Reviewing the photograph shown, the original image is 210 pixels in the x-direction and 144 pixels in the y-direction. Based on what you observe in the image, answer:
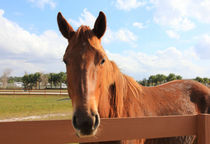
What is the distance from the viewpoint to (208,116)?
2064 millimetres

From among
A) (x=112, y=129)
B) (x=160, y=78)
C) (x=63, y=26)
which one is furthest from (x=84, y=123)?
(x=160, y=78)

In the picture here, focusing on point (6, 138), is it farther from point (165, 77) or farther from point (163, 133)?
point (165, 77)

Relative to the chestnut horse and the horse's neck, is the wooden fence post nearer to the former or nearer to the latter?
the chestnut horse

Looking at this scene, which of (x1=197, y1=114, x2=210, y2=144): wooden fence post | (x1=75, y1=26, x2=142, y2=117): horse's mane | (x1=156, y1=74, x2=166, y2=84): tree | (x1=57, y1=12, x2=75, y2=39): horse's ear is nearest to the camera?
(x1=197, y1=114, x2=210, y2=144): wooden fence post

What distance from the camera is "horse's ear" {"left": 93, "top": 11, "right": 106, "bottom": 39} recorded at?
2607 millimetres

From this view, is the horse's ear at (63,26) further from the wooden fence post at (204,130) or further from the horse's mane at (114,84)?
the wooden fence post at (204,130)

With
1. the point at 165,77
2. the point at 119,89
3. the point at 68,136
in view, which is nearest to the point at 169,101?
the point at 119,89

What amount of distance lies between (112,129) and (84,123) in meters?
0.33

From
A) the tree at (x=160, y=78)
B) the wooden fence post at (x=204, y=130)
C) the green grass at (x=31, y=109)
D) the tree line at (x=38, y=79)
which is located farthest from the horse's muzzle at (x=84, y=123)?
the tree at (x=160, y=78)

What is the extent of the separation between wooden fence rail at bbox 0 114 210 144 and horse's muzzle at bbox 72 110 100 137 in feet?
0.35

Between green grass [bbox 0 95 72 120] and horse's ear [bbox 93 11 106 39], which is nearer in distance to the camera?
horse's ear [bbox 93 11 106 39]

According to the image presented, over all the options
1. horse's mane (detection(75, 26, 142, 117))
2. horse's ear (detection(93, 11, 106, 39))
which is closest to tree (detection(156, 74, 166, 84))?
horse's mane (detection(75, 26, 142, 117))

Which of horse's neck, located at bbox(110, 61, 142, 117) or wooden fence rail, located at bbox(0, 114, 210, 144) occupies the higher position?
horse's neck, located at bbox(110, 61, 142, 117)

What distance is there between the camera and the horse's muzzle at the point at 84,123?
5.51ft
